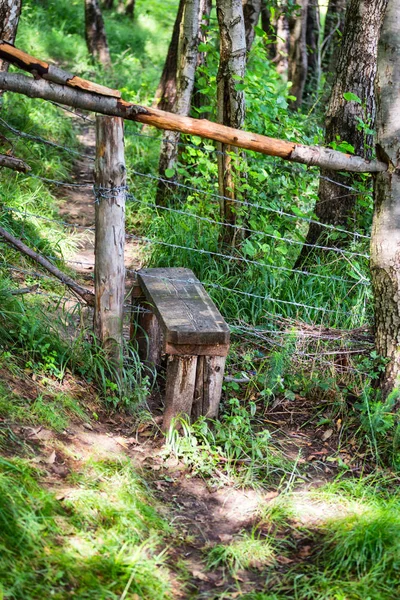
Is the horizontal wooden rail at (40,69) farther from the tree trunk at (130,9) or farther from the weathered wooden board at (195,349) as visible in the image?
the tree trunk at (130,9)

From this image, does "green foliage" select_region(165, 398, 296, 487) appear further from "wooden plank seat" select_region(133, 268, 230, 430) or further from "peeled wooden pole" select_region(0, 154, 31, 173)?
"peeled wooden pole" select_region(0, 154, 31, 173)

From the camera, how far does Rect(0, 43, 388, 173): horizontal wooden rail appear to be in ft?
12.9

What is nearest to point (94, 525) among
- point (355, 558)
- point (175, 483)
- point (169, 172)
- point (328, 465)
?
point (175, 483)

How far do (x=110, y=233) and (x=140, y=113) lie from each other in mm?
711

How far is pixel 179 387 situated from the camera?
13.8 ft

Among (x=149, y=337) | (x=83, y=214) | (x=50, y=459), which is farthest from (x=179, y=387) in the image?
(x=83, y=214)

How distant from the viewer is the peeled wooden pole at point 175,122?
397 cm

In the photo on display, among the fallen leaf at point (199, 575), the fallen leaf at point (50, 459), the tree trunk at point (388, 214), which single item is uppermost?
the tree trunk at point (388, 214)

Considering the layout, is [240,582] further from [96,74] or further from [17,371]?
[96,74]

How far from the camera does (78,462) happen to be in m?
3.67

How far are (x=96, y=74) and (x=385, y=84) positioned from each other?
9.35 meters

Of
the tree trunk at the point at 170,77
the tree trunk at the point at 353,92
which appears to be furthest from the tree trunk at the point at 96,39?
the tree trunk at the point at 353,92

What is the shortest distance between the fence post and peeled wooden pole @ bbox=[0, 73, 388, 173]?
9 centimetres

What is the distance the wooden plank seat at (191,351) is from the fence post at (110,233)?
0.29 meters
